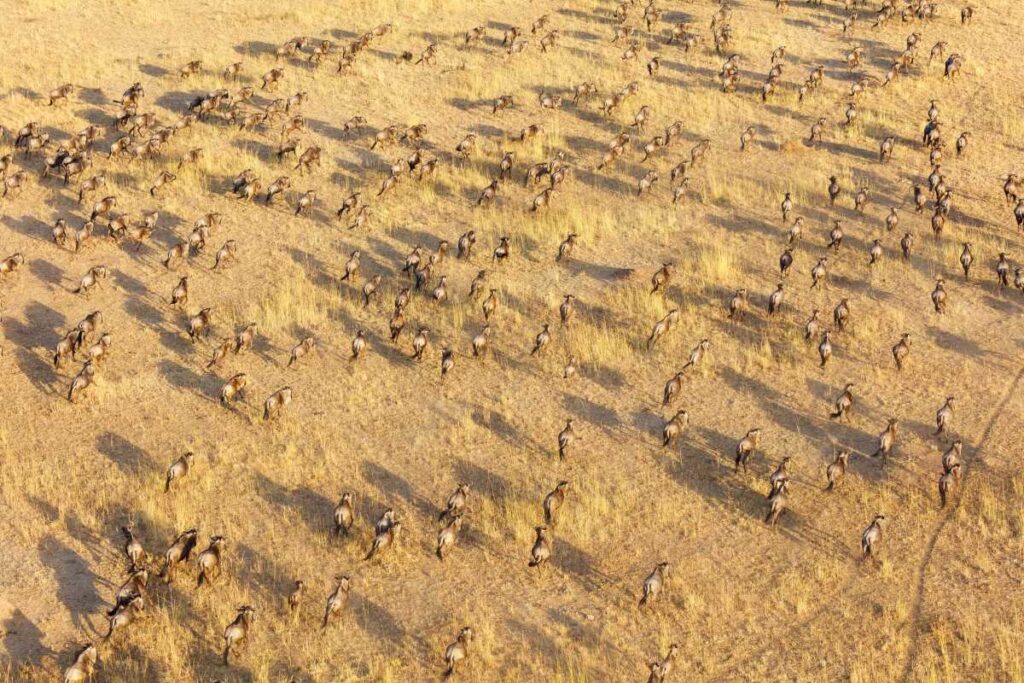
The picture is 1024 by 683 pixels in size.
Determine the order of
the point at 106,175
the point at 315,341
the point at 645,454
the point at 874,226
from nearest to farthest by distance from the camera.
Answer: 1. the point at 645,454
2. the point at 315,341
3. the point at 874,226
4. the point at 106,175

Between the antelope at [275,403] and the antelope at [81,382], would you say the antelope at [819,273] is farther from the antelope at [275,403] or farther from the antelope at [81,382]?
the antelope at [81,382]

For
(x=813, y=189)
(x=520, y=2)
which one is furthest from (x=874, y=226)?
(x=520, y=2)

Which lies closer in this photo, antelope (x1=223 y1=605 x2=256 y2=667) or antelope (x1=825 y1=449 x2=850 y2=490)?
antelope (x1=223 y1=605 x2=256 y2=667)

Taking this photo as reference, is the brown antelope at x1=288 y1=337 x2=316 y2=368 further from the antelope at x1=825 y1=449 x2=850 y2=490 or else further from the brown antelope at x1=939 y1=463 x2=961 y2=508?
the brown antelope at x1=939 y1=463 x2=961 y2=508

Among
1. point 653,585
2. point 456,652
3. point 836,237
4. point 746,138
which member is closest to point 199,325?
point 456,652

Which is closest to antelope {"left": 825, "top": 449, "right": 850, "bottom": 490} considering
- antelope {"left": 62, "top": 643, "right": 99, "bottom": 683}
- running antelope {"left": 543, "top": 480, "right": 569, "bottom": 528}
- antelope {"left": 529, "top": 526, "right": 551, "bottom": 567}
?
running antelope {"left": 543, "top": 480, "right": 569, "bottom": 528}

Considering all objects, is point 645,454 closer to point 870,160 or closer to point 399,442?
point 399,442
